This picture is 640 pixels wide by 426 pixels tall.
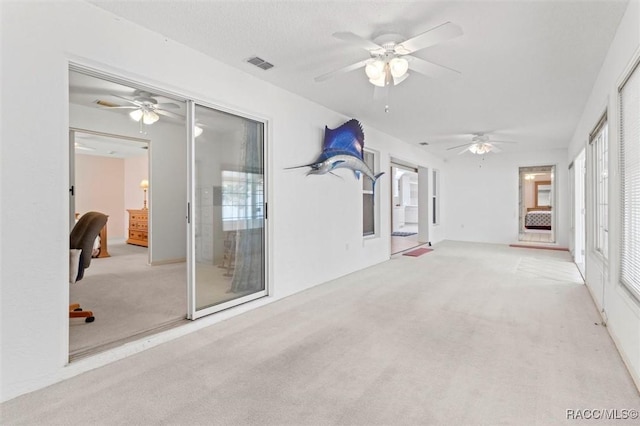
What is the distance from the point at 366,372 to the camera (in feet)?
7.07

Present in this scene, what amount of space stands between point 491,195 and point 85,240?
368 inches

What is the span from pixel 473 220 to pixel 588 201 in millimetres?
5056

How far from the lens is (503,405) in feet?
5.90

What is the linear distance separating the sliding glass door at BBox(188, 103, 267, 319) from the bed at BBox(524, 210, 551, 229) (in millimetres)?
12587

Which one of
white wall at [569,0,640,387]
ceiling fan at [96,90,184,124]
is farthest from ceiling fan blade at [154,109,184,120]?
white wall at [569,0,640,387]

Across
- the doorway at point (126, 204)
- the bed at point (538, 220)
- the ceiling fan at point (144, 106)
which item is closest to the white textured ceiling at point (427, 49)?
the doorway at point (126, 204)

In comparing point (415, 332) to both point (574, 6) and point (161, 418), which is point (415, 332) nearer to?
point (161, 418)

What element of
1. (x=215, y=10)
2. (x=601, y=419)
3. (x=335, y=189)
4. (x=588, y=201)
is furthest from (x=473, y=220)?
(x=215, y=10)

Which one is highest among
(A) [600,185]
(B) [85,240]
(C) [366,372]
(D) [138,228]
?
(A) [600,185]

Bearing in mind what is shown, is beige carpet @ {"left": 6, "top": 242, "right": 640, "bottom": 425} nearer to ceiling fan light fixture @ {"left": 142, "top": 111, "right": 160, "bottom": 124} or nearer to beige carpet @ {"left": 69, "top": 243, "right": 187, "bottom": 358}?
beige carpet @ {"left": 69, "top": 243, "right": 187, "bottom": 358}

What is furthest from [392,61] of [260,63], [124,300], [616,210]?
[124,300]

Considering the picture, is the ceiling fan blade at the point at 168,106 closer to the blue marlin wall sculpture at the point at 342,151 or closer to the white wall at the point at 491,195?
the blue marlin wall sculpture at the point at 342,151

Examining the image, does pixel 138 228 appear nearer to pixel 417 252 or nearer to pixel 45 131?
pixel 45 131

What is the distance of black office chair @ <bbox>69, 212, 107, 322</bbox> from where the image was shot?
2.92 metres
